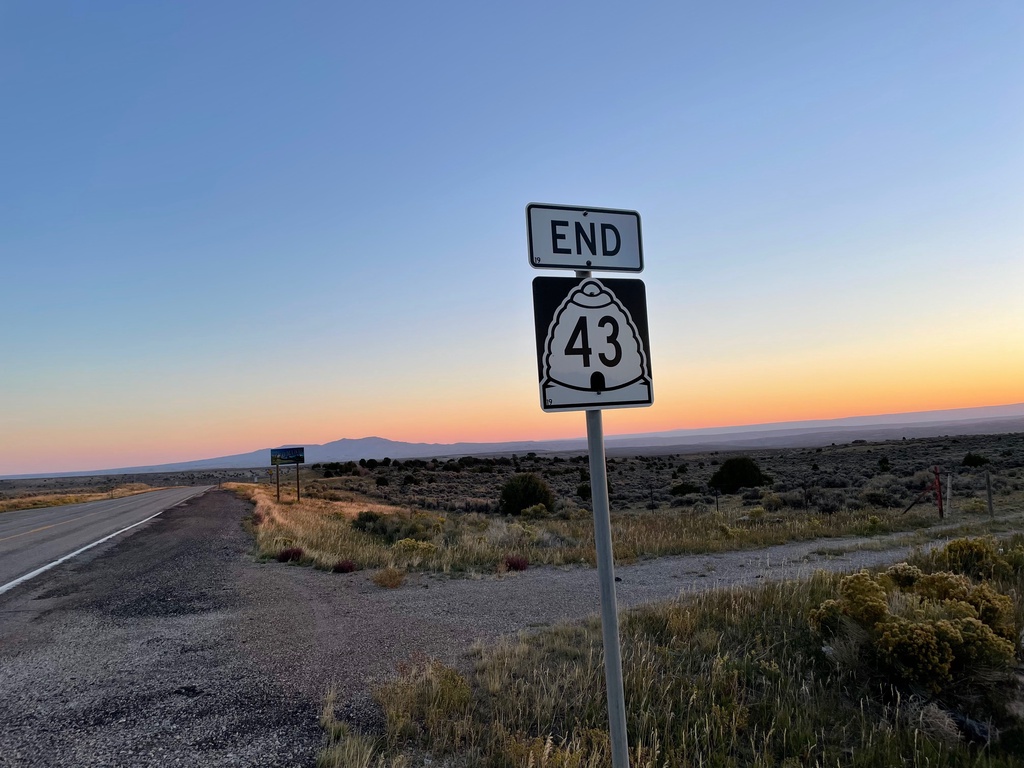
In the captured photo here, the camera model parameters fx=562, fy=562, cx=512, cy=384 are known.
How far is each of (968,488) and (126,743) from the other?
28979 mm

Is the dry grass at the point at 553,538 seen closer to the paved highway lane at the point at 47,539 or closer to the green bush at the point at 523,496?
the paved highway lane at the point at 47,539

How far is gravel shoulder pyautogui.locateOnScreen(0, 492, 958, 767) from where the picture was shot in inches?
157

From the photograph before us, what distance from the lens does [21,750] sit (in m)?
3.85

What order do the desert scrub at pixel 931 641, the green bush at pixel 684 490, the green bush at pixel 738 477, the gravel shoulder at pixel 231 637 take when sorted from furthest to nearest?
the green bush at pixel 738 477 → the green bush at pixel 684 490 → the desert scrub at pixel 931 641 → the gravel shoulder at pixel 231 637

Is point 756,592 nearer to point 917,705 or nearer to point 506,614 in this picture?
point 917,705

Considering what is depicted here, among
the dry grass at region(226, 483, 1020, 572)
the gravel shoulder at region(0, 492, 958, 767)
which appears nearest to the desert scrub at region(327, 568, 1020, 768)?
the gravel shoulder at region(0, 492, 958, 767)

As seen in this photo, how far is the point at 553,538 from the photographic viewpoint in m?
14.9

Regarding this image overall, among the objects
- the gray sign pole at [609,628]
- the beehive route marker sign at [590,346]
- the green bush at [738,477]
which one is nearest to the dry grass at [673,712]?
the gray sign pole at [609,628]

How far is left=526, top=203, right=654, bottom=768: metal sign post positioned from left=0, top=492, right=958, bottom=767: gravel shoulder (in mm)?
2477

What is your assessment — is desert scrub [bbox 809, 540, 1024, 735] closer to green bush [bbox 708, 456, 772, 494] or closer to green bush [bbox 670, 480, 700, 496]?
green bush [bbox 670, 480, 700, 496]

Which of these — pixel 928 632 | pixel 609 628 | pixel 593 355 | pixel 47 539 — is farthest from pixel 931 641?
pixel 47 539

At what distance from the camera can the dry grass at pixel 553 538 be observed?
11.8 metres

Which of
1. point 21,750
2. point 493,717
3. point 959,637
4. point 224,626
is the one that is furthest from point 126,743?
point 959,637

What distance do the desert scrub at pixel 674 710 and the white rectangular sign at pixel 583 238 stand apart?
2.82 m
